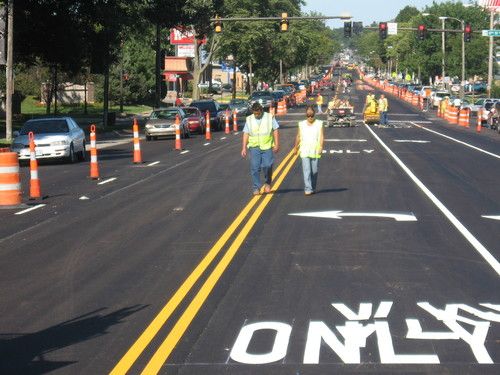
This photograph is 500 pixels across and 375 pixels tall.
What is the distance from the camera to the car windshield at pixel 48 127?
3192 centimetres

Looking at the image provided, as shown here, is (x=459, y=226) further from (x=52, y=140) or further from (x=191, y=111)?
(x=191, y=111)

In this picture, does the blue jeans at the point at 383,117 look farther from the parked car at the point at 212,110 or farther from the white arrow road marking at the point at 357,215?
the white arrow road marking at the point at 357,215

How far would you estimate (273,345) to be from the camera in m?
8.84

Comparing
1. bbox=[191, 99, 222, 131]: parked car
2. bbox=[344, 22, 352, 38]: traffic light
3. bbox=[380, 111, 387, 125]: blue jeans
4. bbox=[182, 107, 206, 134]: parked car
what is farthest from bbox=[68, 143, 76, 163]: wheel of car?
bbox=[344, 22, 352, 38]: traffic light

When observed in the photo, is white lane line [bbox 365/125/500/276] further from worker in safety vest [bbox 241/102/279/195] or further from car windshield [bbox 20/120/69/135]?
car windshield [bbox 20/120/69/135]

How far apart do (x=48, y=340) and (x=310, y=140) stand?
38.3ft

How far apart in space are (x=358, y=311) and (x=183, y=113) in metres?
39.4

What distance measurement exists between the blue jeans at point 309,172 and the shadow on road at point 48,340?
10262 millimetres

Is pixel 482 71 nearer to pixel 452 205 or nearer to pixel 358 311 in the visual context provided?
pixel 452 205

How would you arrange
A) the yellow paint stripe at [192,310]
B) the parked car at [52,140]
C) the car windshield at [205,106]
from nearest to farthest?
the yellow paint stripe at [192,310] → the parked car at [52,140] → the car windshield at [205,106]

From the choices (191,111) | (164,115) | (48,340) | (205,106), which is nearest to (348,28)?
(205,106)

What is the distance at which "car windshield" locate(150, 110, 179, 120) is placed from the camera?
4744 cm

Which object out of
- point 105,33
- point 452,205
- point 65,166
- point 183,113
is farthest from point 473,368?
point 105,33

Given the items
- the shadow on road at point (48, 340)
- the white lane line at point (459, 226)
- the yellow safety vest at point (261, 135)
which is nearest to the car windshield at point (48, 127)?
the white lane line at point (459, 226)
